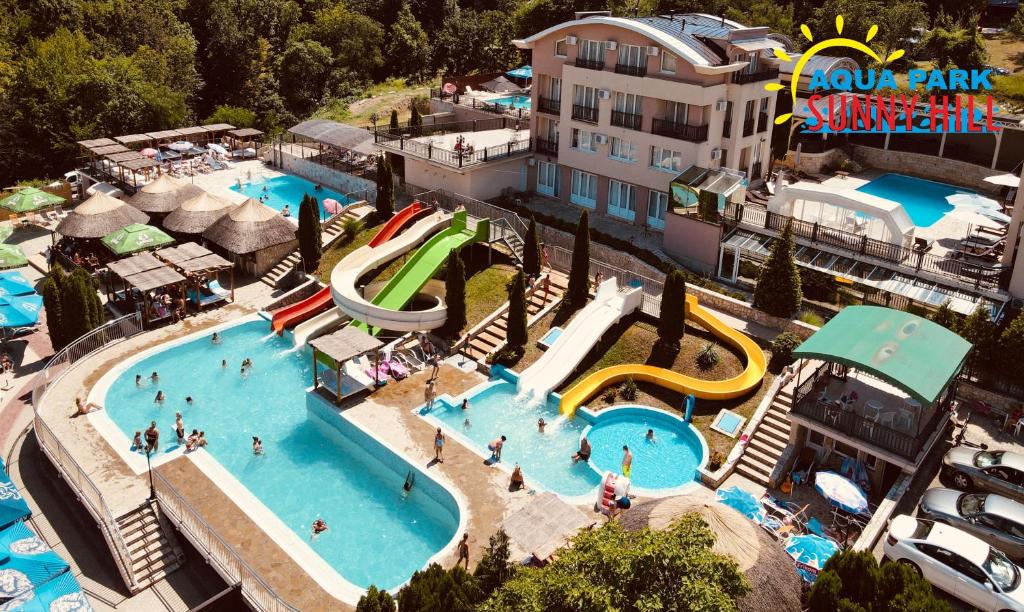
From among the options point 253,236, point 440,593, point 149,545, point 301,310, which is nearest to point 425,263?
point 301,310

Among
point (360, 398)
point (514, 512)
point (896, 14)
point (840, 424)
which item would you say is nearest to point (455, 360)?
point (360, 398)

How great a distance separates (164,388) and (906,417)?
1162 inches

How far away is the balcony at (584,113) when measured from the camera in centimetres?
4484

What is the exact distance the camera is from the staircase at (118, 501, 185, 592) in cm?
2441

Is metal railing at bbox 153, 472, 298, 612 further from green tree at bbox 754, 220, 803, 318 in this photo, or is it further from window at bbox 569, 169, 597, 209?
window at bbox 569, 169, 597, 209

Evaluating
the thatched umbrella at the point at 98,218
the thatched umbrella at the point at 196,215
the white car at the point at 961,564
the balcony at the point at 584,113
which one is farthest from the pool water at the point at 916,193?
the thatched umbrella at the point at 98,218

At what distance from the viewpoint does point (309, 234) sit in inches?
1674

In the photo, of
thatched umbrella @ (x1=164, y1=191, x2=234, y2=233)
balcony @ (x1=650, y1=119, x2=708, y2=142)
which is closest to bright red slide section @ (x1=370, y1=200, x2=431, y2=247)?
thatched umbrella @ (x1=164, y1=191, x2=234, y2=233)

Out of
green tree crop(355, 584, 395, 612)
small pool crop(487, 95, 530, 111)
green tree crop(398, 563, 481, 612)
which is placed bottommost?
green tree crop(355, 584, 395, 612)

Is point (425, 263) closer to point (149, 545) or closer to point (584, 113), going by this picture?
point (584, 113)

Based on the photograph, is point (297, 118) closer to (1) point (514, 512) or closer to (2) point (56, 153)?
(2) point (56, 153)

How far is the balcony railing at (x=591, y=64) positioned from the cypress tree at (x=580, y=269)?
40.5 ft

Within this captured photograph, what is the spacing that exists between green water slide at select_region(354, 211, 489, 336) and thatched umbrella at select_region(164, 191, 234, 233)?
13.1m

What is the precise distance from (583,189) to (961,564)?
30403mm
